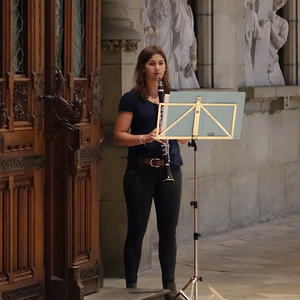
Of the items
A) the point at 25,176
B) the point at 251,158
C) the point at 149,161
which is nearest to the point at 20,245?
the point at 25,176

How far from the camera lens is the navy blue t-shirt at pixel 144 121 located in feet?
37.0

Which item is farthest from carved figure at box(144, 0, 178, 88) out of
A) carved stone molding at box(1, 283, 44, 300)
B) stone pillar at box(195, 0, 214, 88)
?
carved stone molding at box(1, 283, 44, 300)

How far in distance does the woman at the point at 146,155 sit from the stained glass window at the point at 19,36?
0.91 m

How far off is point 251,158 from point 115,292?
6458mm

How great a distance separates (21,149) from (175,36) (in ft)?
18.3

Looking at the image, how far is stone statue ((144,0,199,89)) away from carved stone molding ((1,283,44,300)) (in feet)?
15.5

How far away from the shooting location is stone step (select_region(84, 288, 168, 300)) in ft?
37.0

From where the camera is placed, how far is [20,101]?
1078cm

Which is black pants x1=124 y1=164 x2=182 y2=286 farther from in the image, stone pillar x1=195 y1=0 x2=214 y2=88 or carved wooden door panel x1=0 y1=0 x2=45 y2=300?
Result: stone pillar x1=195 y1=0 x2=214 y2=88

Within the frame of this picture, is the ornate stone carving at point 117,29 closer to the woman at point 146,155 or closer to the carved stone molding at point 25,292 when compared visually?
the woman at point 146,155

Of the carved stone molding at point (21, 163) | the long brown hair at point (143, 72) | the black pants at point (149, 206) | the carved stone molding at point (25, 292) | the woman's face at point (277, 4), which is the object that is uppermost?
the woman's face at point (277, 4)

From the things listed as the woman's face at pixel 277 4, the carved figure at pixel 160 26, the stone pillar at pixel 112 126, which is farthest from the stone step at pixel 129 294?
the woman's face at pixel 277 4

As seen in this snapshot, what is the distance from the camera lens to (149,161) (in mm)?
11273

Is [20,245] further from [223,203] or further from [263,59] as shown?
[263,59]
